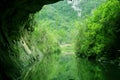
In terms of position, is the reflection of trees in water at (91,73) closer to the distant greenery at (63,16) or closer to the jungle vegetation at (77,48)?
the jungle vegetation at (77,48)

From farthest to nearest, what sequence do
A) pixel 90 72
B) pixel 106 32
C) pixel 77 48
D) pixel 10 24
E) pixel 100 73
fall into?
pixel 77 48 < pixel 106 32 < pixel 10 24 < pixel 90 72 < pixel 100 73

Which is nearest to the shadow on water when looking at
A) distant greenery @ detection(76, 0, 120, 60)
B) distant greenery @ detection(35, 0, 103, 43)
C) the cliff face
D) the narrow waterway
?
the narrow waterway

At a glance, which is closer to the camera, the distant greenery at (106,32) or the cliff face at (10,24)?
the cliff face at (10,24)

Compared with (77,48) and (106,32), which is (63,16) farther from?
(106,32)

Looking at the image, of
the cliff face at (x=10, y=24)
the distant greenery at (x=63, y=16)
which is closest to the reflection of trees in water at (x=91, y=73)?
the cliff face at (x=10, y=24)

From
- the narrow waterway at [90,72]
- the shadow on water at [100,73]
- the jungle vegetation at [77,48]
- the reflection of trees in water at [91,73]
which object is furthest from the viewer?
the jungle vegetation at [77,48]

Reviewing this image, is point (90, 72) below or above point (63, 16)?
below

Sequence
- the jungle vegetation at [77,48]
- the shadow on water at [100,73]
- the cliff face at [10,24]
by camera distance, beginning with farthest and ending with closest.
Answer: the jungle vegetation at [77,48] → the cliff face at [10,24] → the shadow on water at [100,73]

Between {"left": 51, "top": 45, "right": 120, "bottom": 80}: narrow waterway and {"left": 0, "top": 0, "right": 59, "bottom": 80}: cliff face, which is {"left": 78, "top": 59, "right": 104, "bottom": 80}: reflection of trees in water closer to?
{"left": 51, "top": 45, "right": 120, "bottom": 80}: narrow waterway

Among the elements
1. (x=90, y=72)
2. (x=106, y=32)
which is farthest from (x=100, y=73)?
(x=106, y=32)

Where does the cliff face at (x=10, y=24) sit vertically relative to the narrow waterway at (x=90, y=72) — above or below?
above

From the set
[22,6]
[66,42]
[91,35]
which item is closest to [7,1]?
[22,6]
